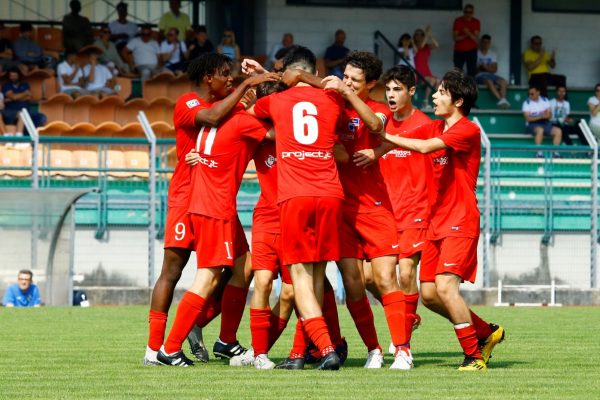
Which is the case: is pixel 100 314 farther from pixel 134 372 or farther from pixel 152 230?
pixel 134 372

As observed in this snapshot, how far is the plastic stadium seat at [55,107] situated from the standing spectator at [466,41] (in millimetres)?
8034

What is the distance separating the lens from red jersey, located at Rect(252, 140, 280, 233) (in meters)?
9.69

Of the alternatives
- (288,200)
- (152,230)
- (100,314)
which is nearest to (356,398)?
(288,200)

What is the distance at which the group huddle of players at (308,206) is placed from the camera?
909cm

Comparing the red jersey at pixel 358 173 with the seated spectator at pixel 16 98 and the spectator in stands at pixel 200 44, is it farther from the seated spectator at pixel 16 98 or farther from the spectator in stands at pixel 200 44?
the spectator in stands at pixel 200 44

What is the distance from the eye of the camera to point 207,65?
981cm

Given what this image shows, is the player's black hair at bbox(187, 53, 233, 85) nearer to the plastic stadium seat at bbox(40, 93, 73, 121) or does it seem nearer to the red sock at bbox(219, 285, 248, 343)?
the red sock at bbox(219, 285, 248, 343)

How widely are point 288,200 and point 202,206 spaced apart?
78cm

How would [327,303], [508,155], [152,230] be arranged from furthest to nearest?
[508,155] → [152,230] → [327,303]

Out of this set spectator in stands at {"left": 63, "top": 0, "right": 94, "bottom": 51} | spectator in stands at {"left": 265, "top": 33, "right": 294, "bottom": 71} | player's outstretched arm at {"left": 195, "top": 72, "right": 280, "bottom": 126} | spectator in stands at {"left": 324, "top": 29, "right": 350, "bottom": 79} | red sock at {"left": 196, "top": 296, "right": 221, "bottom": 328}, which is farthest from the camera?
spectator in stands at {"left": 324, "top": 29, "right": 350, "bottom": 79}

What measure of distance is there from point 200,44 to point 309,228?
54.1 feet

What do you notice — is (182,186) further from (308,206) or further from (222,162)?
(308,206)

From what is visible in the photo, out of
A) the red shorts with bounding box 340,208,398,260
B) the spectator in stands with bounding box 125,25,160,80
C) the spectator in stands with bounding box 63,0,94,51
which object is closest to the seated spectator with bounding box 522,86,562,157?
the spectator in stands with bounding box 125,25,160,80

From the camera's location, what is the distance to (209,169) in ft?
31.4
